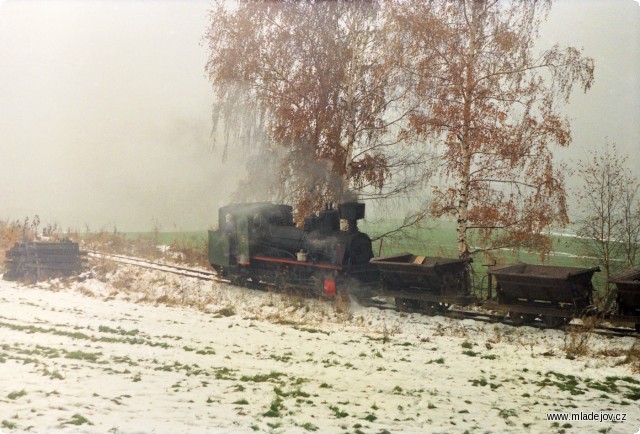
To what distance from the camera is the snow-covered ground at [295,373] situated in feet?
17.6

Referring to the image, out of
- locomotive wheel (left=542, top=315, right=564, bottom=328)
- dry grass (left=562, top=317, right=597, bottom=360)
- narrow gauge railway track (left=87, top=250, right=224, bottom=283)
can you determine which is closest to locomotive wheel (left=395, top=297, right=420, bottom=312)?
locomotive wheel (left=542, top=315, right=564, bottom=328)

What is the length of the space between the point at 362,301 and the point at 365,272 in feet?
2.39

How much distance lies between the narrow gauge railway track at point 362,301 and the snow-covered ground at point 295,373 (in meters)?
0.21

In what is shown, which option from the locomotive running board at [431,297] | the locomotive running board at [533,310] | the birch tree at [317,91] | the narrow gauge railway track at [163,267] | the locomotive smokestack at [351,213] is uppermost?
the birch tree at [317,91]

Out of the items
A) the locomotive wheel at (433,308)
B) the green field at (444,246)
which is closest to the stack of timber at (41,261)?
the green field at (444,246)

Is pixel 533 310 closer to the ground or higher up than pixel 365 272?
closer to the ground

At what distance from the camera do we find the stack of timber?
557 inches

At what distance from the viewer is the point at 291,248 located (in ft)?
40.7

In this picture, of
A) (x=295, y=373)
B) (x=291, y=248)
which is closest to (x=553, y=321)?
(x=295, y=373)

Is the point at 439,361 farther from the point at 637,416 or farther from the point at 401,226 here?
the point at 401,226

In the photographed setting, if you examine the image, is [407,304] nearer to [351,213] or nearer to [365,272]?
[365,272]

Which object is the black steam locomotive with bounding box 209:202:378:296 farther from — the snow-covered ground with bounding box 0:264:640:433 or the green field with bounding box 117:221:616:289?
the green field with bounding box 117:221:616:289

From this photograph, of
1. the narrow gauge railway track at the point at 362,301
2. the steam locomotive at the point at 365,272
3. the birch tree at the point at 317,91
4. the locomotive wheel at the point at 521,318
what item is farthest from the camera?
the birch tree at the point at 317,91

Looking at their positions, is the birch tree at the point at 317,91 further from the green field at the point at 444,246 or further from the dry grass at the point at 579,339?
the dry grass at the point at 579,339
